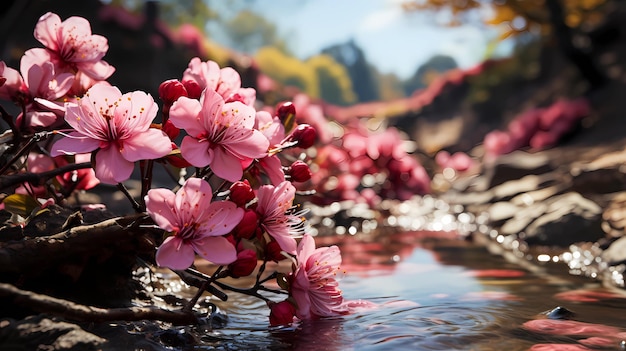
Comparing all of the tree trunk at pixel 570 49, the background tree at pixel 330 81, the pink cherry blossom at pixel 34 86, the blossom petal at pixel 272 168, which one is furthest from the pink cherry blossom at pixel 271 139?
the background tree at pixel 330 81

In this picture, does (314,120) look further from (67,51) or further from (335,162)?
(67,51)

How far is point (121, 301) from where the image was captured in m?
1.95

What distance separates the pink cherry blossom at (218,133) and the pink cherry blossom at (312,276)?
→ 296mm

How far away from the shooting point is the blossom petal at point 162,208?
144cm

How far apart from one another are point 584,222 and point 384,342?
2472 mm

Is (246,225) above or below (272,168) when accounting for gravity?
below

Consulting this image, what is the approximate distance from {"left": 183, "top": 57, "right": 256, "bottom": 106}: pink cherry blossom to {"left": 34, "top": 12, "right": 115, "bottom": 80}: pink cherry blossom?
0.88ft

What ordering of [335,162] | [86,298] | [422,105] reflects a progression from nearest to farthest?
→ [86,298]
[335,162]
[422,105]

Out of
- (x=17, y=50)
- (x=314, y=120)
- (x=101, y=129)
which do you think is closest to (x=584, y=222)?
(x=314, y=120)

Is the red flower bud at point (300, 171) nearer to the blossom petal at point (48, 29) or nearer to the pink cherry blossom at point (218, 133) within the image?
the pink cherry blossom at point (218, 133)

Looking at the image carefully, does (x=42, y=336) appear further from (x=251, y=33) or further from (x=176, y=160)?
(x=251, y=33)

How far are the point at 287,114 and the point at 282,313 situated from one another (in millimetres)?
592

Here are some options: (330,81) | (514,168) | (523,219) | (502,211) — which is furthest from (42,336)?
(330,81)

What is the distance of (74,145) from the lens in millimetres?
1526
